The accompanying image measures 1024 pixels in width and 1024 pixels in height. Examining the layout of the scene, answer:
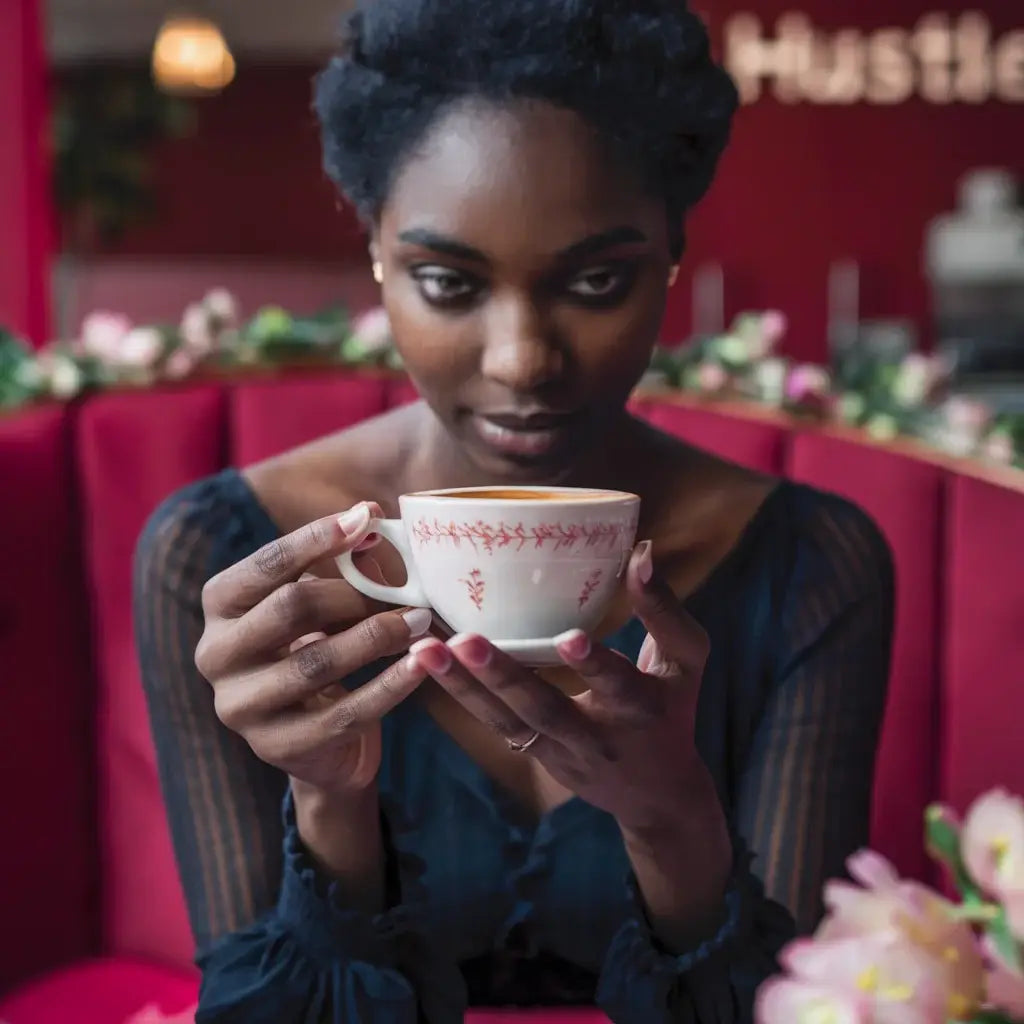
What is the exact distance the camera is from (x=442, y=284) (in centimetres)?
49

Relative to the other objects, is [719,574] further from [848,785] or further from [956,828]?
[956,828]

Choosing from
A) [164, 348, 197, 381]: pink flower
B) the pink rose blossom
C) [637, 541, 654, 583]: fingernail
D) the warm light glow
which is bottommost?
[637, 541, 654, 583]: fingernail

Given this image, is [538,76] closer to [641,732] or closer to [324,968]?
[641,732]

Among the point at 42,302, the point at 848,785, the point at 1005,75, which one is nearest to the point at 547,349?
the point at 848,785

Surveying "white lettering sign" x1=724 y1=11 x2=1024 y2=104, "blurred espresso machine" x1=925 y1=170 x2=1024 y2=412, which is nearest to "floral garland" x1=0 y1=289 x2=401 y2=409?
"blurred espresso machine" x1=925 y1=170 x2=1024 y2=412

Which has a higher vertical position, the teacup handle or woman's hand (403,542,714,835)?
the teacup handle

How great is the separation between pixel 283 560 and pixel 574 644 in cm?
9

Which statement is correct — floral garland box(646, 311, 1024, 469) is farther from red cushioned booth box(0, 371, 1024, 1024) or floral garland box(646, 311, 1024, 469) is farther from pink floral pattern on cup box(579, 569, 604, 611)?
pink floral pattern on cup box(579, 569, 604, 611)

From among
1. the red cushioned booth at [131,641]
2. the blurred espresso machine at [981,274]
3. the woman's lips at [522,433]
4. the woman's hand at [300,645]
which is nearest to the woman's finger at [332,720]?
the woman's hand at [300,645]

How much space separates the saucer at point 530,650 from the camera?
1.30ft

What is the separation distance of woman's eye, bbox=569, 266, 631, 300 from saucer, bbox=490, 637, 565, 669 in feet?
0.47

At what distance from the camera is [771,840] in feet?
1.93

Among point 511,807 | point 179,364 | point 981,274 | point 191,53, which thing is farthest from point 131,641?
point 191,53

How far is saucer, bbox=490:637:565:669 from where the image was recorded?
0.40 meters
